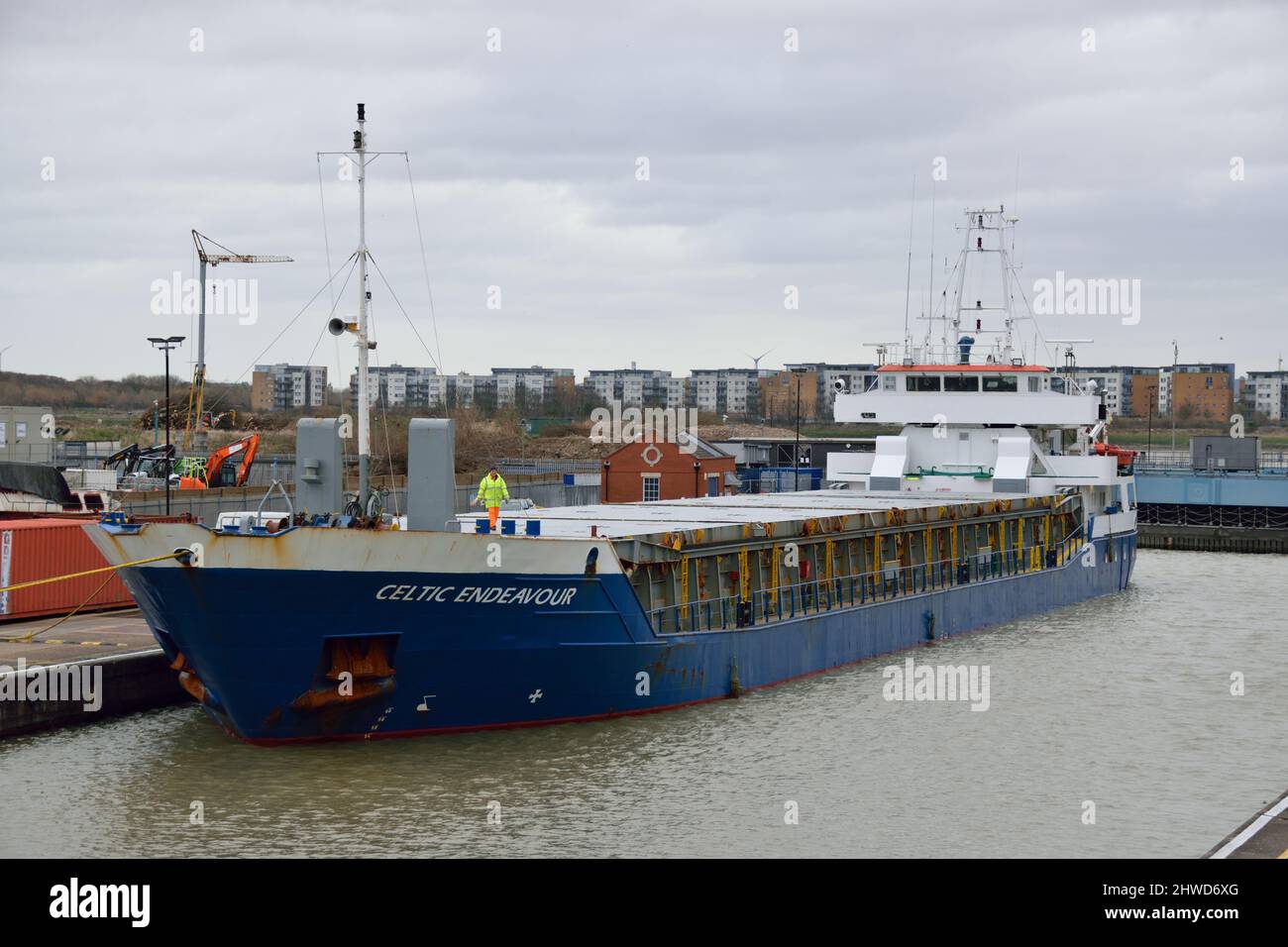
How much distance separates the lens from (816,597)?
2992 cm

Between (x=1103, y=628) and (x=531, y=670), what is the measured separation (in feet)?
65.8

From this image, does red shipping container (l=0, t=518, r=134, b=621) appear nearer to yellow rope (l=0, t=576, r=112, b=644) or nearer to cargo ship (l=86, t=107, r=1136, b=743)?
yellow rope (l=0, t=576, r=112, b=644)

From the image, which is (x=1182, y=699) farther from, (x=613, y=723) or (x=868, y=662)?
(x=613, y=723)

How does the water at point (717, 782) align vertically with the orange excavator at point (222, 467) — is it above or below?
below

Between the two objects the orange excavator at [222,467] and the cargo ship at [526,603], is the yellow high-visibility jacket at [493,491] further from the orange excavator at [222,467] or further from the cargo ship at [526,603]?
the orange excavator at [222,467]

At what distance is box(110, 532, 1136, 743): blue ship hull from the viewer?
20.8 meters

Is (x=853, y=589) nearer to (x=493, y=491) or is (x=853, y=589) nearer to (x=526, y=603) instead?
(x=493, y=491)

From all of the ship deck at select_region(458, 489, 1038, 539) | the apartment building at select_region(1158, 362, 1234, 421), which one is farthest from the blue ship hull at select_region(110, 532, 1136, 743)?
the apartment building at select_region(1158, 362, 1234, 421)

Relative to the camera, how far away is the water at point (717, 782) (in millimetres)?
18109

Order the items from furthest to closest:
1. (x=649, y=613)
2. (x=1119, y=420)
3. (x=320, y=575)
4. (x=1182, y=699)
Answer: (x=1119, y=420), (x=1182, y=699), (x=649, y=613), (x=320, y=575)

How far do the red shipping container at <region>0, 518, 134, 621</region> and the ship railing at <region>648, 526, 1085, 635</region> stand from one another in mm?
11695

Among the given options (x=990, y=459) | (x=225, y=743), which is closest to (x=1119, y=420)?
(x=990, y=459)

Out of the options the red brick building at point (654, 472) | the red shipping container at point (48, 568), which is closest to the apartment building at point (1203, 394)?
the red brick building at point (654, 472)

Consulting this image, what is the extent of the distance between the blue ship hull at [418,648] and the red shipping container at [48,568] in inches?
312
